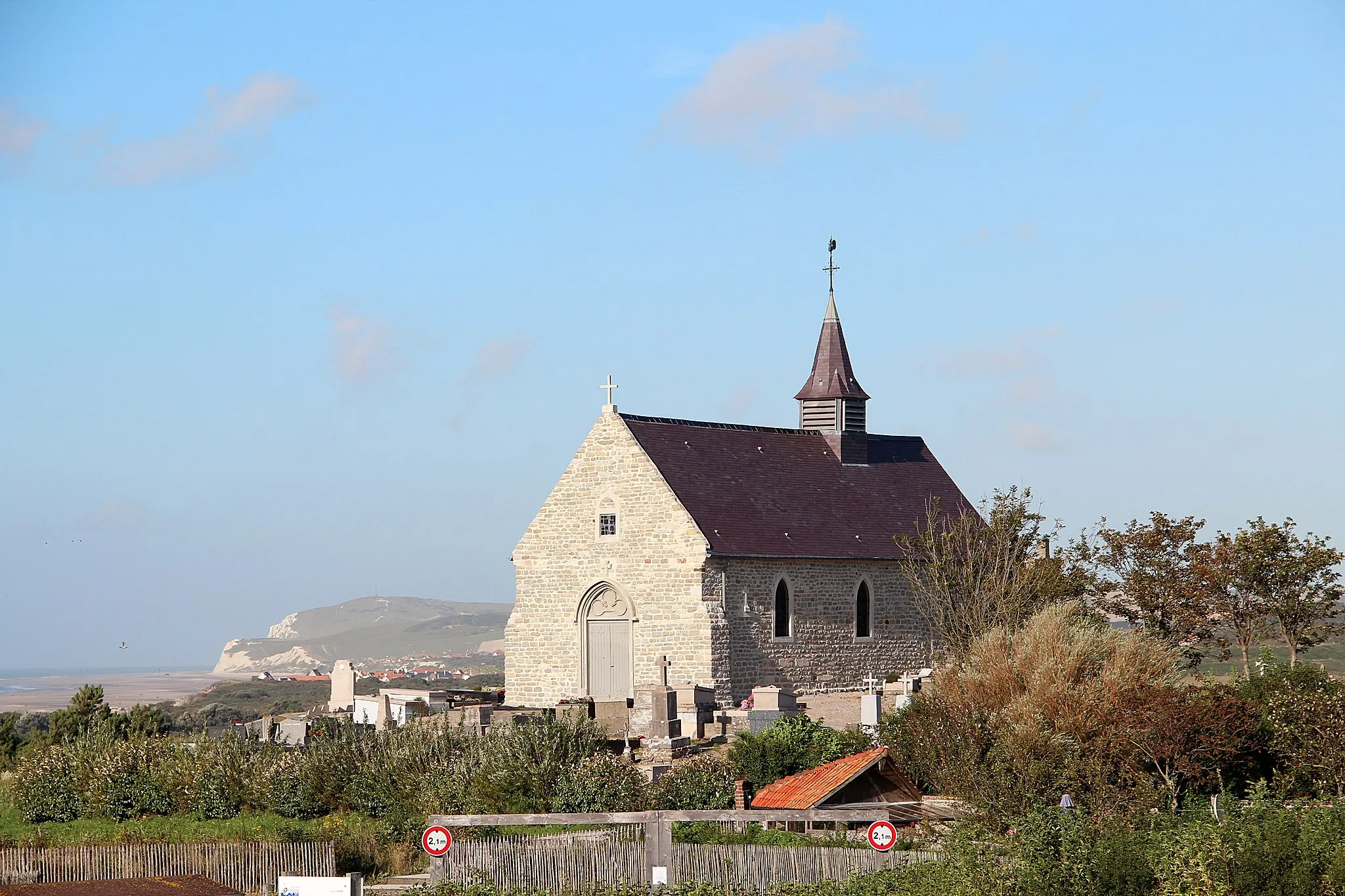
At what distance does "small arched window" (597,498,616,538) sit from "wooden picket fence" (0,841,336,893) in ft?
52.4

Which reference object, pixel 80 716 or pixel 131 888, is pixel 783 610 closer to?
pixel 80 716

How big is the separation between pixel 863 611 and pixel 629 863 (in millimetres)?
20062

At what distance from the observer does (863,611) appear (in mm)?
40406

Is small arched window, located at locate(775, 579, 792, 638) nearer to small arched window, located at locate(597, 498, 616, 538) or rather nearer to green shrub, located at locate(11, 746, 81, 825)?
small arched window, located at locate(597, 498, 616, 538)

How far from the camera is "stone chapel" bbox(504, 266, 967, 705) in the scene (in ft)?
122

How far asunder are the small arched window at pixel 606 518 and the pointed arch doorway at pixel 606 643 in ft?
3.82

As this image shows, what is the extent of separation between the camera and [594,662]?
125 ft

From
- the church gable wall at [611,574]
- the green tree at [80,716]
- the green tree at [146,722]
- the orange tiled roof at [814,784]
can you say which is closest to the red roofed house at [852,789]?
the orange tiled roof at [814,784]

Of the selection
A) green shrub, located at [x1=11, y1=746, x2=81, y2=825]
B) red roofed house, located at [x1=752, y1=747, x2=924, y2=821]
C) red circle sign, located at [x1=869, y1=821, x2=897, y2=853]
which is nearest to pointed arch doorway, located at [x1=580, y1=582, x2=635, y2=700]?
green shrub, located at [x1=11, y1=746, x2=81, y2=825]

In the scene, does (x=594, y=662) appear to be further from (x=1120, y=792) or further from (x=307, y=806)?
(x=1120, y=792)

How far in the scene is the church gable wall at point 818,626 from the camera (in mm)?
37469

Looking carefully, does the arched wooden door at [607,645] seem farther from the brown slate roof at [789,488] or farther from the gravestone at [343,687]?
the gravestone at [343,687]

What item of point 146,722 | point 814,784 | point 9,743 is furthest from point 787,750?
point 9,743

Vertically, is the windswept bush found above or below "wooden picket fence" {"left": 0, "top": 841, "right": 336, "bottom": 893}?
above
